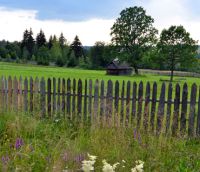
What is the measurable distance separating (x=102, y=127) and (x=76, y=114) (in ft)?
5.88

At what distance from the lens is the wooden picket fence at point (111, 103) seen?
21.7ft

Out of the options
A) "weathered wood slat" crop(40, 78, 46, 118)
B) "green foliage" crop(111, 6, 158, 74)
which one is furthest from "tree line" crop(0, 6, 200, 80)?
"weathered wood slat" crop(40, 78, 46, 118)

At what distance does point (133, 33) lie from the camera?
60.6 meters

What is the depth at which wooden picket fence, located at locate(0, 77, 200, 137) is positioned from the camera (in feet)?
21.7

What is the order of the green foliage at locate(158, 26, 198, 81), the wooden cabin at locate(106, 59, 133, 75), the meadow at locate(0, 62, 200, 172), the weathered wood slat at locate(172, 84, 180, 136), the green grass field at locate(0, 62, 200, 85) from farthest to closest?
the wooden cabin at locate(106, 59, 133, 75), the green foliage at locate(158, 26, 198, 81), the green grass field at locate(0, 62, 200, 85), the weathered wood slat at locate(172, 84, 180, 136), the meadow at locate(0, 62, 200, 172)

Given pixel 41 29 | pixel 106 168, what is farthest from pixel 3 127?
pixel 41 29

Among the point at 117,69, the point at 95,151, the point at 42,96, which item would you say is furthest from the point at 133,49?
the point at 95,151

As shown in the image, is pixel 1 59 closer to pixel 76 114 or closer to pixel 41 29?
pixel 41 29

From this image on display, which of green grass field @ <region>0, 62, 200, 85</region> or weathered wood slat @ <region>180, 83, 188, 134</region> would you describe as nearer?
weathered wood slat @ <region>180, 83, 188, 134</region>

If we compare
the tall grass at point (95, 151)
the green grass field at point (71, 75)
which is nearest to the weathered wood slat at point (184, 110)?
the tall grass at point (95, 151)

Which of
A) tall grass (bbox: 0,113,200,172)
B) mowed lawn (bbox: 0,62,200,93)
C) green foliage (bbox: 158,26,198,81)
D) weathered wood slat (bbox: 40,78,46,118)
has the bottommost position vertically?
mowed lawn (bbox: 0,62,200,93)

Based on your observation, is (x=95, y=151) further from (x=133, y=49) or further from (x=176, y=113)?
(x=133, y=49)

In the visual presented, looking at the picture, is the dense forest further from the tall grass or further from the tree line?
the tall grass

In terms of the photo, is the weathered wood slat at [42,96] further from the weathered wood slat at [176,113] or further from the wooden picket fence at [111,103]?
the weathered wood slat at [176,113]
